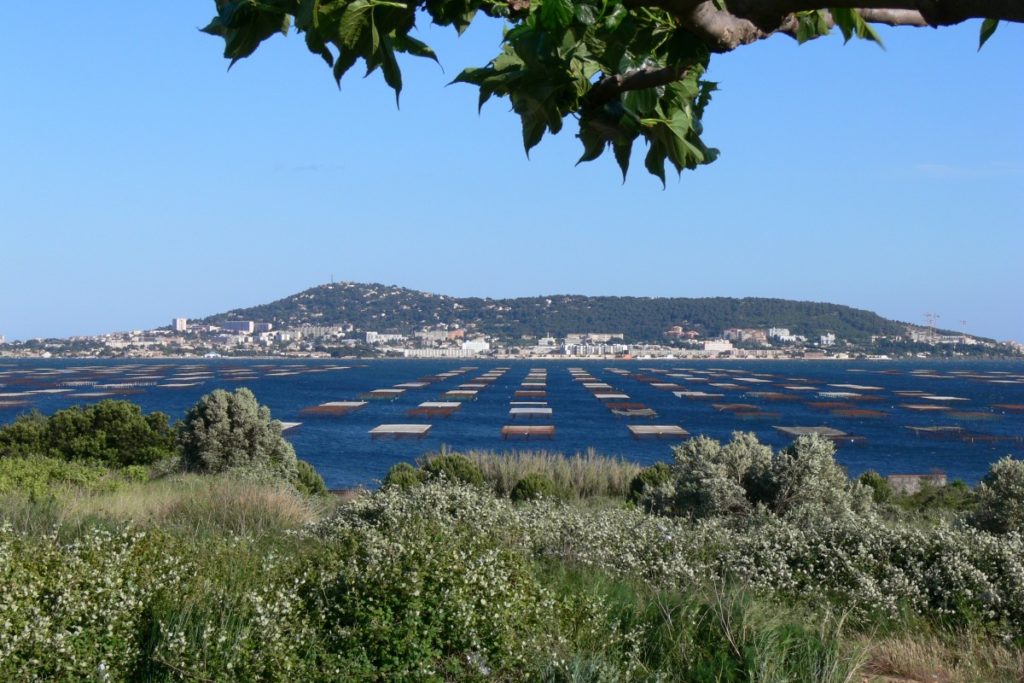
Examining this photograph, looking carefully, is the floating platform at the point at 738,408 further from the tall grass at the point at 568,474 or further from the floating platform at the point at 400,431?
the tall grass at the point at 568,474

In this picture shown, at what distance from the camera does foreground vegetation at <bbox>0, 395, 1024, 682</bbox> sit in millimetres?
3758

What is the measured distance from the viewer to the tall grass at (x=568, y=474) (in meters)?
17.2

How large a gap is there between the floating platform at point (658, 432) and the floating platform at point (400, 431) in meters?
8.91

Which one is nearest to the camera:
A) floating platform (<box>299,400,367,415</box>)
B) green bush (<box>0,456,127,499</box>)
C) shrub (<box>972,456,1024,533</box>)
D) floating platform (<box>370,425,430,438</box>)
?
shrub (<box>972,456,1024,533</box>)

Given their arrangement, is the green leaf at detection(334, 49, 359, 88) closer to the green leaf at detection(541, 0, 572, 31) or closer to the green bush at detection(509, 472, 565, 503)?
the green leaf at detection(541, 0, 572, 31)

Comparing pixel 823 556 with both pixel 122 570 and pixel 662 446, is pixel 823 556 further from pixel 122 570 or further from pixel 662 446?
pixel 662 446

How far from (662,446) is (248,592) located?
34.1 metres

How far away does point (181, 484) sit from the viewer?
42.5ft

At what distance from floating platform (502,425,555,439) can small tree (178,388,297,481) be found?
23159mm

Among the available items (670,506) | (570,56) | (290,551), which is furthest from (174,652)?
(670,506)

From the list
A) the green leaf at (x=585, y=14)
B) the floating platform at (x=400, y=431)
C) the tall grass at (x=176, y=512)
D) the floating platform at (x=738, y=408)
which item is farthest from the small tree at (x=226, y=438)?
the floating platform at (x=738, y=408)

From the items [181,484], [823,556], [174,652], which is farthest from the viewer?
[181,484]

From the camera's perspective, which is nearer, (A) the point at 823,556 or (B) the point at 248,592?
(B) the point at 248,592

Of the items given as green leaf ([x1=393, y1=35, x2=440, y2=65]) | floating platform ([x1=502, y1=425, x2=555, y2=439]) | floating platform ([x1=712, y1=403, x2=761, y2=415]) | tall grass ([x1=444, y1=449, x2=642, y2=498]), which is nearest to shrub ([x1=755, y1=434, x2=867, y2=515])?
tall grass ([x1=444, y1=449, x2=642, y2=498])
